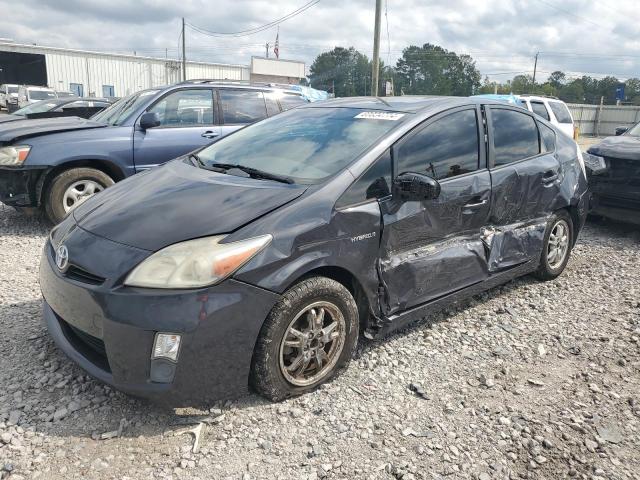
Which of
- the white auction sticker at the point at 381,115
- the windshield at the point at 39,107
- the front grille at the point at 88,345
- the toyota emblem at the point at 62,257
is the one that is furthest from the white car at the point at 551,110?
the front grille at the point at 88,345

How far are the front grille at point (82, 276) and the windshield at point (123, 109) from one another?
4009 millimetres

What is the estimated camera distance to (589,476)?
239 centimetres

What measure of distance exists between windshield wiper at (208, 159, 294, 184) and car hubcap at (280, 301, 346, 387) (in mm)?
764

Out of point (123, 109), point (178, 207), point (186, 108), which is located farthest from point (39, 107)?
point (178, 207)

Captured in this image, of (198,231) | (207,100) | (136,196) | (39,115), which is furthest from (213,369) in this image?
(39,115)

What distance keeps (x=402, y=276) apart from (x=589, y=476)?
1.37m

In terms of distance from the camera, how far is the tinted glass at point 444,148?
10.8ft

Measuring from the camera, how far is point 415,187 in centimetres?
304

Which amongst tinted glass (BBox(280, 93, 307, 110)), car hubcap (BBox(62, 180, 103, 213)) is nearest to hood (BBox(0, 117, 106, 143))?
car hubcap (BBox(62, 180, 103, 213))

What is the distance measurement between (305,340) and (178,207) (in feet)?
3.17

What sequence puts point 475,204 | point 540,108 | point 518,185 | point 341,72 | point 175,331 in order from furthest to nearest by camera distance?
point 341,72 → point 540,108 → point 518,185 → point 475,204 → point 175,331

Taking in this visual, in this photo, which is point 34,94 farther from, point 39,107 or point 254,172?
point 254,172

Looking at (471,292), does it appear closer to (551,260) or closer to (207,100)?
(551,260)

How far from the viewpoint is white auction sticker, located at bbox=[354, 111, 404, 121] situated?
344 centimetres
